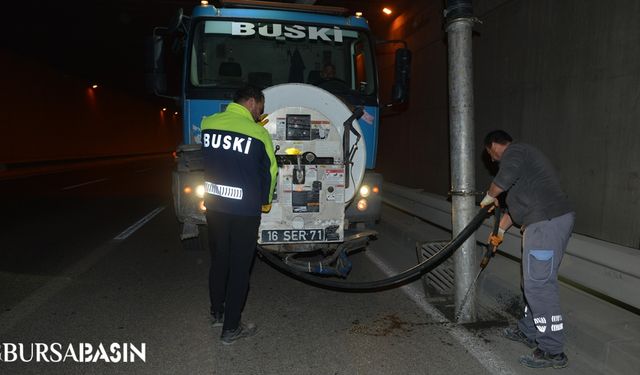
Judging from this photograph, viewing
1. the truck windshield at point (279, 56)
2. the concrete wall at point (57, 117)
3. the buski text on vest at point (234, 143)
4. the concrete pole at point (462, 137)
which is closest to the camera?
the buski text on vest at point (234, 143)

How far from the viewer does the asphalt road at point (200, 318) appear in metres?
3.55

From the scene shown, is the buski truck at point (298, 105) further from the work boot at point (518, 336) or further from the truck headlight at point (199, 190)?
the work boot at point (518, 336)

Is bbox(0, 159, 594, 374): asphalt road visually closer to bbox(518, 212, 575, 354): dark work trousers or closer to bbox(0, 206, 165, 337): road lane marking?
bbox(0, 206, 165, 337): road lane marking

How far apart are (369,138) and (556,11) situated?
10.5ft

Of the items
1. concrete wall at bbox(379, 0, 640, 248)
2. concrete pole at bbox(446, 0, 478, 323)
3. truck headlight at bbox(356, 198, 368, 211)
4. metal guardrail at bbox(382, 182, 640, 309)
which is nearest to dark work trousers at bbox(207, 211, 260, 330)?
truck headlight at bbox(356, 198, 368, 211)

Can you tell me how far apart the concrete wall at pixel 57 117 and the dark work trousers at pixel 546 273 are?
76.1ft

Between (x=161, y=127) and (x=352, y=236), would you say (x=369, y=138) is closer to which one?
(x=352, y=236)

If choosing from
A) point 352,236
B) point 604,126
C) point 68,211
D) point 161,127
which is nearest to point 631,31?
point 604,126

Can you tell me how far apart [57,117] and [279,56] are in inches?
1048

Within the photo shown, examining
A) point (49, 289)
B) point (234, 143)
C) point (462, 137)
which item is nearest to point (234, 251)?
point (234, 143)

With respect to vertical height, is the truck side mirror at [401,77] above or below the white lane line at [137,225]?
above

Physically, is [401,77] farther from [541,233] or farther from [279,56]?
[541,233]

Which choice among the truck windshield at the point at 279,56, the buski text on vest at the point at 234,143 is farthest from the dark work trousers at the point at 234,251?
the truck windshield at the point at 279,56

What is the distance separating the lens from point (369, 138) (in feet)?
19.7
